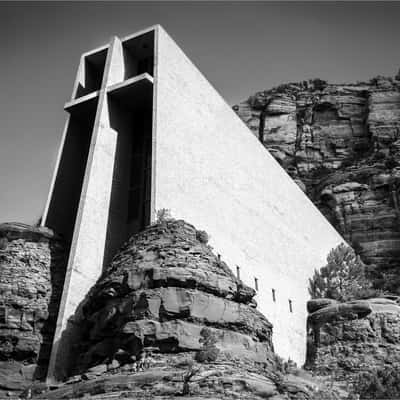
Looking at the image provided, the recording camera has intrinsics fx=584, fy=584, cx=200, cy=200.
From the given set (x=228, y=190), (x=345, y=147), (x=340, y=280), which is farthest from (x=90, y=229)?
(x=345, y=147)

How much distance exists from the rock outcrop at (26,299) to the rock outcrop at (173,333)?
1.83 metres

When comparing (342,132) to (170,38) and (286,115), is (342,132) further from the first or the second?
(170,38)

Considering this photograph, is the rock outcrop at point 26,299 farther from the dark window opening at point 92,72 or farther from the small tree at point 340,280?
the small tree at point 340,280

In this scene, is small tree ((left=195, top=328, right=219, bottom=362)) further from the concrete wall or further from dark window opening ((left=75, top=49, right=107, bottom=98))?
dark window opening ((left=75, top=49, right=107, bottom=98))

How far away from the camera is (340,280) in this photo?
91.7 feet

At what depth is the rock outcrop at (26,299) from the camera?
16562 millimetres

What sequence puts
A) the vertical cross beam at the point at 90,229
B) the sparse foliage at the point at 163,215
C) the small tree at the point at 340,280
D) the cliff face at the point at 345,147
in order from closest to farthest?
the vertical cross beam at the point at 90,229, the sparse foliage at the point at 163,215, the small tree at the point at 340,280, the cliff face at the point at 345,147

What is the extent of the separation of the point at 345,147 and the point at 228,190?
29401 mm

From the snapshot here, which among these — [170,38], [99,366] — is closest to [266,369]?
[99,366]

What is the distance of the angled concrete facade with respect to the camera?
750 inches

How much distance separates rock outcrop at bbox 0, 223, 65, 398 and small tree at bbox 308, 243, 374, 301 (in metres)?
13.0

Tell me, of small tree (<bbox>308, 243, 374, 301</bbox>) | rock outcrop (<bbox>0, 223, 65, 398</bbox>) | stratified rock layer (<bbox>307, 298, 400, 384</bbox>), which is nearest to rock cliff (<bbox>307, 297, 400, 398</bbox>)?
stratified rock layer (<bbox>307, 298, 400, 384</bbox>)

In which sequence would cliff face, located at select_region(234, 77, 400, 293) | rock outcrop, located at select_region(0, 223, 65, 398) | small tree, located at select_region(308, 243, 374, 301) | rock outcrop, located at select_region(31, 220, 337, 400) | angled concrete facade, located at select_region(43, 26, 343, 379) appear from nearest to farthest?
1. rock outcrop, located at select_region(31, 220, 337, 400)
2. rock outcrop, located at select_region(0, 223, 65, 398)
3. angled concrete facade, located at select_region(43, 26, 343, 379)
4. small tree, located at select_region(308, 243, 374, 301)
5. cliff face, located at select_region(234, 77, 400, 293)

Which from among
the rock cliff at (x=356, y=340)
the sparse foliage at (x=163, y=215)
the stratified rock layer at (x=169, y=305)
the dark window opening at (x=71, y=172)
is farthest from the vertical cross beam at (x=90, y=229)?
the rock cliff at (x=356, y=340)
